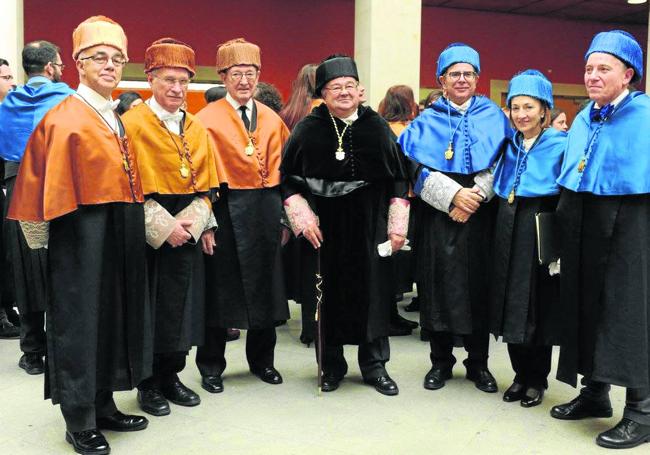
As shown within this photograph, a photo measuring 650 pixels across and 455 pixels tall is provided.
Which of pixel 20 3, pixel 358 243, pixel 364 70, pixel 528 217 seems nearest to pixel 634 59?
pixel 528 217

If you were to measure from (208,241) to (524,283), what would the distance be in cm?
163

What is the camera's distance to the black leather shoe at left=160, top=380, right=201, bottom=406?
3.81 metres

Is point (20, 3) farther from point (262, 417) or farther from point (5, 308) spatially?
point (262, 417)

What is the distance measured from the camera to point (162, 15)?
1032cm

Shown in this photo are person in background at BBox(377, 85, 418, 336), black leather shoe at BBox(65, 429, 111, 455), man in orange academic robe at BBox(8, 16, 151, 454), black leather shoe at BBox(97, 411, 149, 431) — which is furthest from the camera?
person in background at BBox(377, 85, 418, 336)

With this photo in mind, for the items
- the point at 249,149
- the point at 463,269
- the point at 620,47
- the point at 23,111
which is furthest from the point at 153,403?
the point at 620,47

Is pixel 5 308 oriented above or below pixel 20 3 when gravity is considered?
below

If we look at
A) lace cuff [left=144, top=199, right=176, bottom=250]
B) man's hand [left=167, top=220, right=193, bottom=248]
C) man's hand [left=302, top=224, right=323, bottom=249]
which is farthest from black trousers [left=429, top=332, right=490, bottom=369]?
lace cuff [left=144, top=199, right=176, bottom=250]

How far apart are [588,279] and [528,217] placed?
472mm

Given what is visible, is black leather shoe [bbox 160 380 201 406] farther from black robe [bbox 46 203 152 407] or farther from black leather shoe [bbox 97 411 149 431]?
black robe [bbox 46 203 152 407]

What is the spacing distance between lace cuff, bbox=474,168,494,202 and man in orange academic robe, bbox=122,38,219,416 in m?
1.38

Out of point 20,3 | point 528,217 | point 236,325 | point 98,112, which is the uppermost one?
point 20,3

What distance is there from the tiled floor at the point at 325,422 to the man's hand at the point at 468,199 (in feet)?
3.36

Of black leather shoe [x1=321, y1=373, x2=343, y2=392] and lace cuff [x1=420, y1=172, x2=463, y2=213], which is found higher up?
lace cuff [x1=420, y1=172, x2=463, y2=213]
